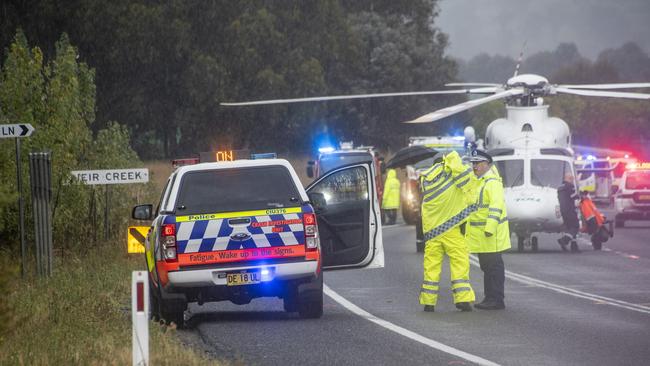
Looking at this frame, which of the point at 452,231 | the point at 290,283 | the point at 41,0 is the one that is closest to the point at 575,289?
the point at 452,231

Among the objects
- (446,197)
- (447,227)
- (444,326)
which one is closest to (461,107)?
(446,197)

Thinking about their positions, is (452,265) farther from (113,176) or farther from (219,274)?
(113,176)

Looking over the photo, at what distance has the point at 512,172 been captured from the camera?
30.0m

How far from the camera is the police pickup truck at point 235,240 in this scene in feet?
46.8

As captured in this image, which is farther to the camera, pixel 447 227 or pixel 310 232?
pixel 447 227

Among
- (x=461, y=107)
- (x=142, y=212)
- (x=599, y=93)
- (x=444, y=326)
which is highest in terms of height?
(x=599, y=93)

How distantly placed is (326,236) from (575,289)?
4.62m

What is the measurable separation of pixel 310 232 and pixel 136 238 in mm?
5394

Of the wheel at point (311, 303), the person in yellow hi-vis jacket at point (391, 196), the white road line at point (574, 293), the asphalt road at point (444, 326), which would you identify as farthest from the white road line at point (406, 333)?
the person in yellow hi-vis jacket at point (391, 196)

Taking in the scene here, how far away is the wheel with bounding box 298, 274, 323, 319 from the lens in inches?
580

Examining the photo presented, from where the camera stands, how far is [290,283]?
48.0 ft

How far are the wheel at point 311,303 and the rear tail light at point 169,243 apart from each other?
1426 millimetres

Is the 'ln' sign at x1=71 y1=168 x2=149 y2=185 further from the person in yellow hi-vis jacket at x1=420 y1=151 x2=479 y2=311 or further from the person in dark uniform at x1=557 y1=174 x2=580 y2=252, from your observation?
the person in dark uniform at x1=557 y1=174 x2=580 y2=252

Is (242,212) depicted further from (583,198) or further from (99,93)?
(99,93)
